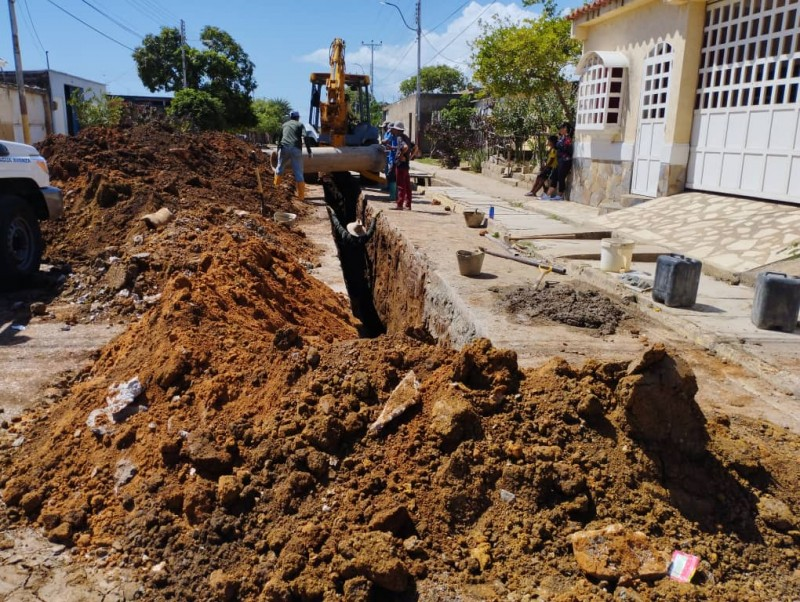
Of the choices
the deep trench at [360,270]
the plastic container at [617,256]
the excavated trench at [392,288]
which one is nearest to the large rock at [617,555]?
the excavated trench at [392,288]

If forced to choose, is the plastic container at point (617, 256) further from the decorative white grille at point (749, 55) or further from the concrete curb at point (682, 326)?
the decorative white grille at point (749, 55)

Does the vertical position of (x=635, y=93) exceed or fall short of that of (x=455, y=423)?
it exceeds it

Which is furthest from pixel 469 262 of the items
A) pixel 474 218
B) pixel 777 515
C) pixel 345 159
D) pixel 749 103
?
pixel 345 159

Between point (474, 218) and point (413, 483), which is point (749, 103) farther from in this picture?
point (413, 483)

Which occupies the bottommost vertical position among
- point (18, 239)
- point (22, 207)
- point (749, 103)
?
point (18, 239)

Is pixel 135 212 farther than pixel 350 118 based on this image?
No

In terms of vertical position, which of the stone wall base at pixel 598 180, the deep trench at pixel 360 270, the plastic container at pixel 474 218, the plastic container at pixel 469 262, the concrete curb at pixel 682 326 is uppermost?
the stone wall base at pixel 598 180

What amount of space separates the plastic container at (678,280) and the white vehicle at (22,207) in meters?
6.81

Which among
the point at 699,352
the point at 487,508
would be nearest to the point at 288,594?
the point at 487,508

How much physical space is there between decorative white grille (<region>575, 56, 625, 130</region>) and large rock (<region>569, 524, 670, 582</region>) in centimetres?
1180

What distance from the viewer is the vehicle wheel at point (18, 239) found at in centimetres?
725

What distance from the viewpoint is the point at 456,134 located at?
31.6m

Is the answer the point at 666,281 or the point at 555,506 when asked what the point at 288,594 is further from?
the point at 666,281

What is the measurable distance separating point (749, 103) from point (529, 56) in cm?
827
